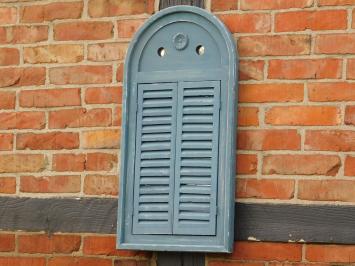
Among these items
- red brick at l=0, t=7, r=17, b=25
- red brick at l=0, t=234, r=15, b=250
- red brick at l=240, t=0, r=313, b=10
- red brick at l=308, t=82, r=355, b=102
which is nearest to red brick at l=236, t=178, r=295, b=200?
red brick at l=308, t=82, r=355, b=102

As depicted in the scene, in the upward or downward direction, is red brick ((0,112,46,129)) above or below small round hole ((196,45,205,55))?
below

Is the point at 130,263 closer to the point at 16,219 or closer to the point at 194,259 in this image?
the point at 194,259

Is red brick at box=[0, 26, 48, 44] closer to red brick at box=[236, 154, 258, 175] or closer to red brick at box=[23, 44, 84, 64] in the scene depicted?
red brick at box=[23, 44, 84, 64]

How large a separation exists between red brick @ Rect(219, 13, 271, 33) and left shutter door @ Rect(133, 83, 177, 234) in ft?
1.13

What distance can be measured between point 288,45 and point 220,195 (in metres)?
0.67

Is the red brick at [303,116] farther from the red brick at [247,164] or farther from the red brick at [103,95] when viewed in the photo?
the red brick at [103,95]

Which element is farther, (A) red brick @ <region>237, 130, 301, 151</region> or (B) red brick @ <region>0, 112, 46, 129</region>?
(B) red brick @ <region>0, 112, 46, 129</region>

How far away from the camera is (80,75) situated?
367cm

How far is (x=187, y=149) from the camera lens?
3439 millimetres

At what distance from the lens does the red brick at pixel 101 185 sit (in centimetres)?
357

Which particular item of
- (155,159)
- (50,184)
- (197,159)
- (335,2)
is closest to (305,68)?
(335,2)

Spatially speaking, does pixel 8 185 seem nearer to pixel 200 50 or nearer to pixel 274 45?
pixel 200 50

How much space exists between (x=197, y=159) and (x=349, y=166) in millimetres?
612

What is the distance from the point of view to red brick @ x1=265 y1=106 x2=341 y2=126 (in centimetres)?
333
